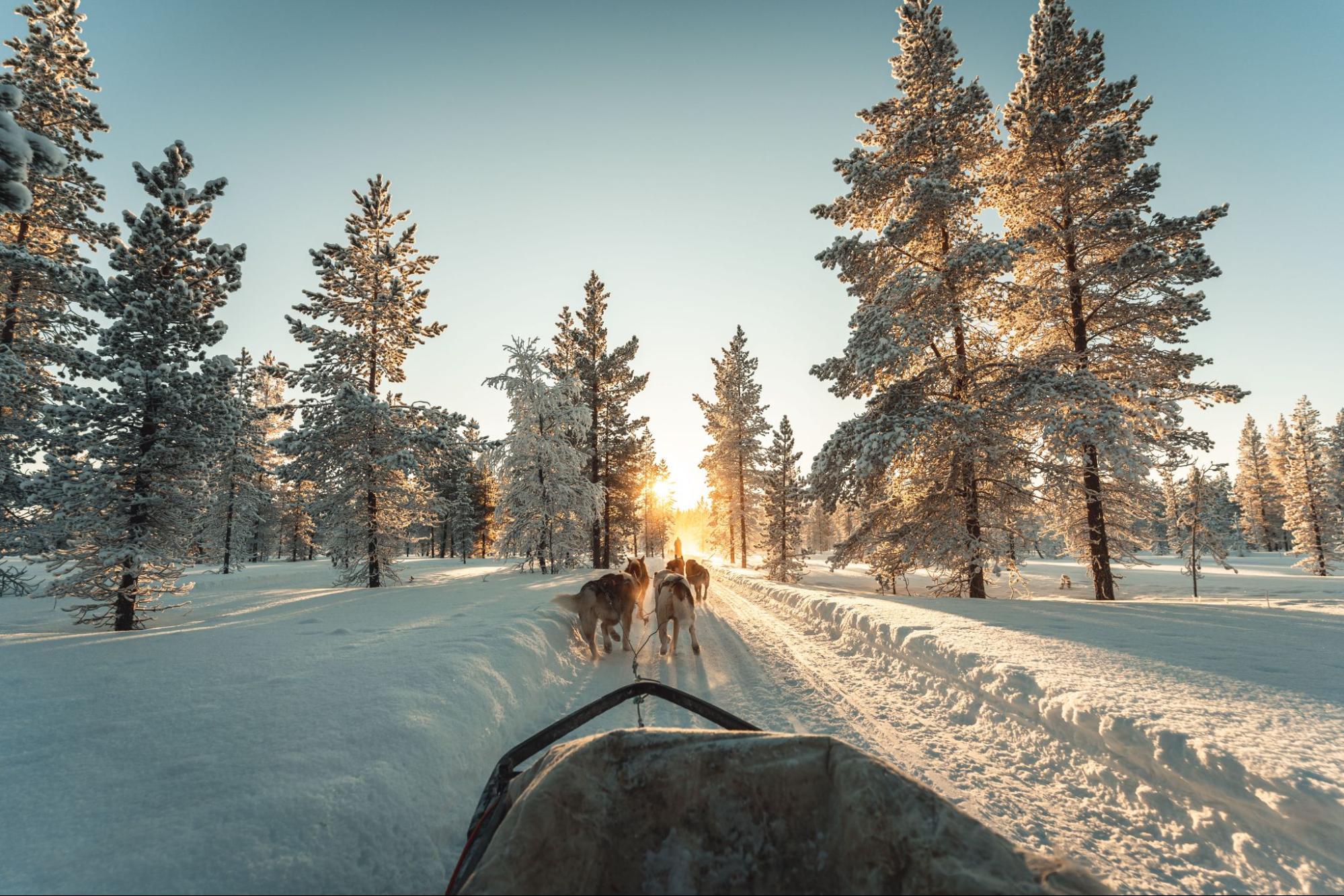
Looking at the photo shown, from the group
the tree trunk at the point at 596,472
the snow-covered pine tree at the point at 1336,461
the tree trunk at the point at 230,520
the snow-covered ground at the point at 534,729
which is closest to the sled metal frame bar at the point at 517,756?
the snow-covered ground at the point at 534,729

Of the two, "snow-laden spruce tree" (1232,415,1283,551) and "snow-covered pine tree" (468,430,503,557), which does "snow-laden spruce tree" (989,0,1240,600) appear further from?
"snow-laden spruce tree" (1232,415,1283,551)

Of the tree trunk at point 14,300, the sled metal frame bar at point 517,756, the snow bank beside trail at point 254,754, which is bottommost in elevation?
the snow bank beside trail at point 254,754

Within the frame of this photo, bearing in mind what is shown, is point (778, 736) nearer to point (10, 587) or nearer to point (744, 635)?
point (744, 635)

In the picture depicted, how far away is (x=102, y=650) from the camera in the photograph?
20.3 feet

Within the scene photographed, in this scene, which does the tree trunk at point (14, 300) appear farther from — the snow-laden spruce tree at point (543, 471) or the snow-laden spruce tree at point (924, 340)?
the snow-laden spruce tree at point (924, 340)

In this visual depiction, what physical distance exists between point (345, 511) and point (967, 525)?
20378mm

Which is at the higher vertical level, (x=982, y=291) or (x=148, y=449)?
(x=982, y=291)

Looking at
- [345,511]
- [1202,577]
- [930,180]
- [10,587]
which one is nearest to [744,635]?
[930,180]

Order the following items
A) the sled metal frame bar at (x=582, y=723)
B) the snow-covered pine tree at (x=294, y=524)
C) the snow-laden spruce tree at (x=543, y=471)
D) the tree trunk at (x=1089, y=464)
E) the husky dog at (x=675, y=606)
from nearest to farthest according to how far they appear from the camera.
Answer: the sled metal frame bar at (x=582, y=723) < the husky dog at (x=675, y=606) < the tree trunk at (x=1089, y=464) < the snow-laden spruce tree at (x=543, y=471) < the snow-covered pine tree at (x=294, y=524)

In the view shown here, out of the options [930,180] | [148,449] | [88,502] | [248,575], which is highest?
[930,180]

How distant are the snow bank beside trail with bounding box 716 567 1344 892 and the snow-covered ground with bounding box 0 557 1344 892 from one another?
22mm

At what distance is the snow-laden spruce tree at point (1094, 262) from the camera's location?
1195 centimetres

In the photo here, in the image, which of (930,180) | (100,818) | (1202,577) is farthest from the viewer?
(1202,577)

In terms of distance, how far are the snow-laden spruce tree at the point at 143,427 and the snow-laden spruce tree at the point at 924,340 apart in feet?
45.9
